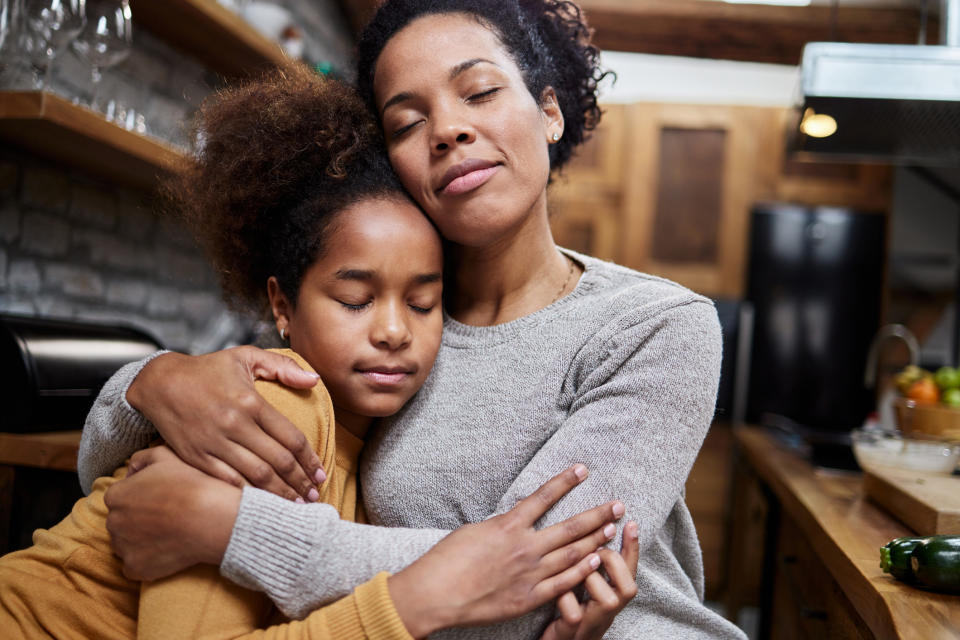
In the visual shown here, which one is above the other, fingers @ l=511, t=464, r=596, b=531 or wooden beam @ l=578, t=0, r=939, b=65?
wooden beam @ l=578, t=0, r=939, b=65

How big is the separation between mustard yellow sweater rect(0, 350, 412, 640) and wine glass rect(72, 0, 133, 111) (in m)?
1.06

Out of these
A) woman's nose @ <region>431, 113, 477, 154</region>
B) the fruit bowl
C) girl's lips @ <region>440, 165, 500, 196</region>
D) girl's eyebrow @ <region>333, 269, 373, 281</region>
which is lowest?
the fruit bowl

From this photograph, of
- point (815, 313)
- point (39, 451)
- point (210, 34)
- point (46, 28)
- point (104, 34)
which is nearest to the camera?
point (39, 451)

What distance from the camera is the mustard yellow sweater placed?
903 mm

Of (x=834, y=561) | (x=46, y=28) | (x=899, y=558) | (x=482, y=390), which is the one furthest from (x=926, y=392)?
(x=46, y=28)

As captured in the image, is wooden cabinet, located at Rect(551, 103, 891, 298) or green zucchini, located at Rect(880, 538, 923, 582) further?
wooden cabinet, located at Rect(551, 103, 891, 298)

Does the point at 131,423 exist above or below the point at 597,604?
above

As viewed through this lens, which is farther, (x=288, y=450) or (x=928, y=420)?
(x=928, y=420)

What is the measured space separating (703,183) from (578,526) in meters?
3.72

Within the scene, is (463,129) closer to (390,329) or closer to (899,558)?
(390,329)

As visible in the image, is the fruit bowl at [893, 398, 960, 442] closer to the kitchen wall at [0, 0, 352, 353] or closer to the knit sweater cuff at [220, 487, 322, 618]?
the knit sweater cuff at [220, 487, 322, 618]

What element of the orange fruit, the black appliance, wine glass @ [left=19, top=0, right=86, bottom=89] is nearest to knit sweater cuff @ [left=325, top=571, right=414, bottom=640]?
the black appliance

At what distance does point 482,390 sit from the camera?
1.22 m

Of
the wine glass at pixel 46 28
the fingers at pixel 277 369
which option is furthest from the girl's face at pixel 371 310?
the wine glass at pixel 46 28
